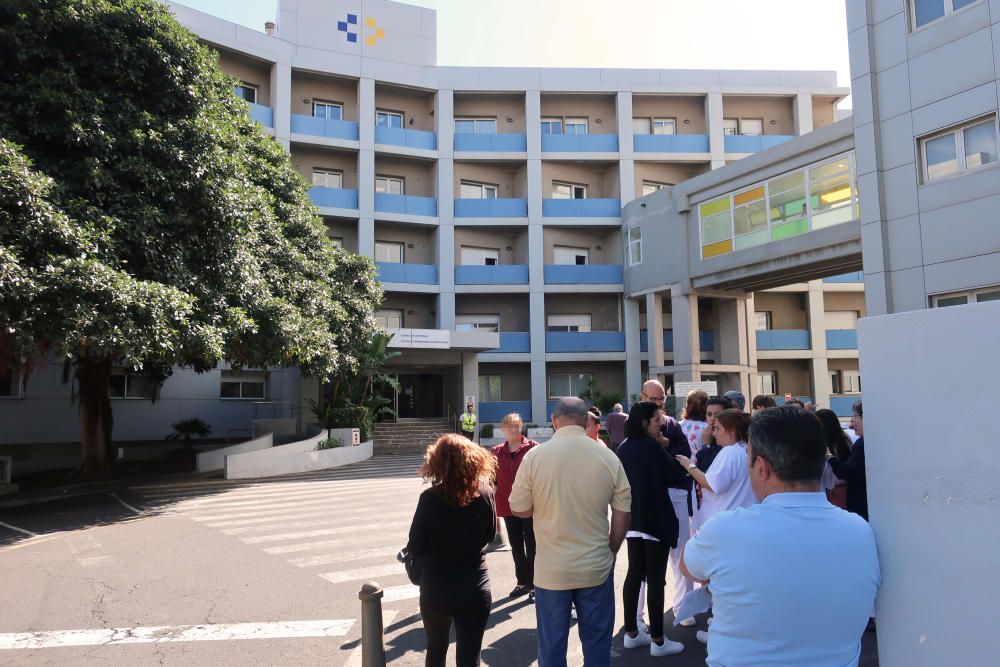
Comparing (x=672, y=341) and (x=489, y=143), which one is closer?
(x=672, y=341)

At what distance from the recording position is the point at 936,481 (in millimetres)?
2006

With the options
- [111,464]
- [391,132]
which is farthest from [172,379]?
[391,132]

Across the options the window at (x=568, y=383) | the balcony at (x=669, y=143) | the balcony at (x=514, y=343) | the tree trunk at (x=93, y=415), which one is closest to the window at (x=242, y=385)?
the tree trunk at (x=93, y=415)

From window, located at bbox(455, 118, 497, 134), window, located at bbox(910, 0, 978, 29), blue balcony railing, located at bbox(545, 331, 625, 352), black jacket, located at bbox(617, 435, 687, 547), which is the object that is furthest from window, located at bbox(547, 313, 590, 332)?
black jacket, located at bbox(617, 435, 687, 547)

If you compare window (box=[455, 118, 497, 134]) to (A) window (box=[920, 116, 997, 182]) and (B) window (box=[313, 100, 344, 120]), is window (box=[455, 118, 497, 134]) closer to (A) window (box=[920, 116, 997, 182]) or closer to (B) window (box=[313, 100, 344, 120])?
(B) window (box=[313, 100, 344, 120])

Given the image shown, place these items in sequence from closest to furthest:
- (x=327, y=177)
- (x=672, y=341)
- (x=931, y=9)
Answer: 1. (x=931, y=9)
2. (x=672, y=341)
3. (x=327, y=177)

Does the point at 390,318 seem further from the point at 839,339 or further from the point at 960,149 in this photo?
the point at 960,149

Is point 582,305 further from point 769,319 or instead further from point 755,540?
point 755,540

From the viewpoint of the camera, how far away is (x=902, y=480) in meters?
2.10

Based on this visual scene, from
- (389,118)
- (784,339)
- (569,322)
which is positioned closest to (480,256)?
(569,322)

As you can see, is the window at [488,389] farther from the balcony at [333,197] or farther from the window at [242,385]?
the balcony at [333,197]

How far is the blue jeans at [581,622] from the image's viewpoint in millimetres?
3723

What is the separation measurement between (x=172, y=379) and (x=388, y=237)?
10.8 metres

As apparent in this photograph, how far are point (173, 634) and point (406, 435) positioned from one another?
21.2 meters
